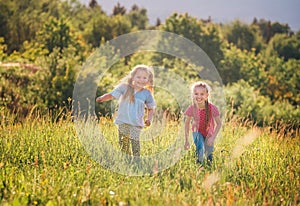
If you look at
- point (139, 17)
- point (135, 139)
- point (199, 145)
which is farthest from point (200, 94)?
point (139, 17)

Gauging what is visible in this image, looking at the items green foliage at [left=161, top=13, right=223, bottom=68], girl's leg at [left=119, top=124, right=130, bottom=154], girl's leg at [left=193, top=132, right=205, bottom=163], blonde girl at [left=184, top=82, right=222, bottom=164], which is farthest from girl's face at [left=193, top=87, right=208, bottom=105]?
green foliage at [left=161, top=13, right=223, bottom=68]

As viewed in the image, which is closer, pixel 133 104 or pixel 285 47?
pixel 133 104

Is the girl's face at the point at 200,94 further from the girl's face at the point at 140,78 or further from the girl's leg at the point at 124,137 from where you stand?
the girl's leg at the point at 124,137

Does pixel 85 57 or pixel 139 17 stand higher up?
pixel 139 17

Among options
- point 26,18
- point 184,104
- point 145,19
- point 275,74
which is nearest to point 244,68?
point 275,74

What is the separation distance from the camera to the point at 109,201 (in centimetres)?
323

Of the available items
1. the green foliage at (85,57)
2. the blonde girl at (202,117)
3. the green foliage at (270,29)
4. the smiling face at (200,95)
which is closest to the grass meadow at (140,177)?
the blonde girl at (202,117)

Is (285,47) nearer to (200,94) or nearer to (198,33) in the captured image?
(198,33)

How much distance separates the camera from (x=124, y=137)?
463 cm

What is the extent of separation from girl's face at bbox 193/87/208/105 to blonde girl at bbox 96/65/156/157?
0.51 meters

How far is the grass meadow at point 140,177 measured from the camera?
3.26 meters

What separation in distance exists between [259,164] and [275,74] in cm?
2806

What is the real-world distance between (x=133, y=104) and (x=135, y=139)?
1.31 feet

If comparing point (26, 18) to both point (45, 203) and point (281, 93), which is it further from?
point (45, 203)
